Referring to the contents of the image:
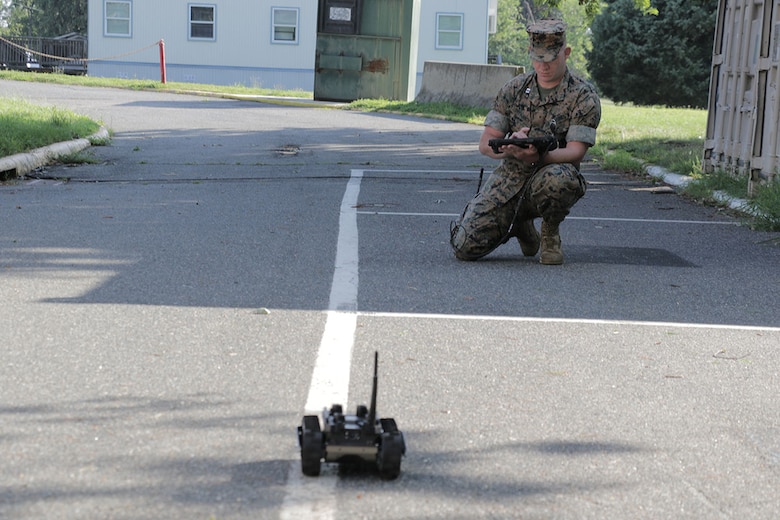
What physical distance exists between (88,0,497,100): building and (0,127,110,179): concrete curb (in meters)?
25.4

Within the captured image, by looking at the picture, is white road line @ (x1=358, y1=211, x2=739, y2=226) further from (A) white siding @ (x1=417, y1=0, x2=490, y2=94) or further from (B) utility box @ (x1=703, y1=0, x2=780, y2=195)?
(A) white siding @ (x1=417, y1=0, x2=490, y2=94)

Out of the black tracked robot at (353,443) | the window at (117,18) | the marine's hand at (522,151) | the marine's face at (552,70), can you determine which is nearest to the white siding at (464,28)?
the window at (117,18)

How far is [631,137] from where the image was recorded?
18641 millimetres

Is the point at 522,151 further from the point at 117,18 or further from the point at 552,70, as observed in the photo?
the point at 117,18

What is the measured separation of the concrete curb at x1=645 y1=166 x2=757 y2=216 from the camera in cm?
1072

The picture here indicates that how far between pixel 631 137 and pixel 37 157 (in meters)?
9.59

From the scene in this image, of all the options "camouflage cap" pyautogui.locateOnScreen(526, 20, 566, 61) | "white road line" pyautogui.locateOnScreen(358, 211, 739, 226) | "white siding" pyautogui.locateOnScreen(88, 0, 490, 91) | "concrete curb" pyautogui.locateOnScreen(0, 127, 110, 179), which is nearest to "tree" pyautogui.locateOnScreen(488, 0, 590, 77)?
"white siding" pyautogui.locateOnScreen(88, 0, 490, 91)

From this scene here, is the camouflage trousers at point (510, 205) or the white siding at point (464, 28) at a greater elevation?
the white siding at point (464, 28)

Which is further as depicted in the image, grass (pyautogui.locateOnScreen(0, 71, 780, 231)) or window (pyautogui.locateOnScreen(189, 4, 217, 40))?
window (pyautogui.locateOnScreen(189, 4, 217, 40))

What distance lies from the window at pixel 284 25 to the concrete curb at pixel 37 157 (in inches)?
1006

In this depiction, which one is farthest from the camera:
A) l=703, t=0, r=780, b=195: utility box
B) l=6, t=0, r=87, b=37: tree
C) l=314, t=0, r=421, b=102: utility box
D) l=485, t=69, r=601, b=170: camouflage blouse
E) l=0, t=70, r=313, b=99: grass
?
l=6, t=0, r=87, b=37: tree

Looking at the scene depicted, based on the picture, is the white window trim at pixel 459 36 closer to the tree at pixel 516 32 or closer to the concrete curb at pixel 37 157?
the tree at pixel 516 32

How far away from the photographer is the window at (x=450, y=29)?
133ft

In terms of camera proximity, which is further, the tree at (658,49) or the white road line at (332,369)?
the tree at (658,49)
